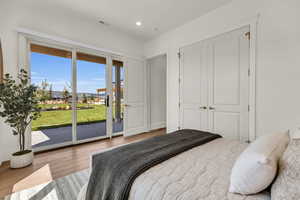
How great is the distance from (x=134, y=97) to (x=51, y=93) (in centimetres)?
201

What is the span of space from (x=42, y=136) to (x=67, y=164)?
1.33 metres

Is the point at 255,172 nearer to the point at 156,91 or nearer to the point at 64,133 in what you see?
the point at 64,133

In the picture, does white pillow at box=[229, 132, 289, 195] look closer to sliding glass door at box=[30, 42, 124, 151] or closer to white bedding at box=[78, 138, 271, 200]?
white bedding at box=[78, 138, 271, 200]

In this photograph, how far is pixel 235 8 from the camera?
2432mm

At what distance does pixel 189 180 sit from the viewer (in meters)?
0.87

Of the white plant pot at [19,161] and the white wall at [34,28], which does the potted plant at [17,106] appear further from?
the white wall at [34,28]

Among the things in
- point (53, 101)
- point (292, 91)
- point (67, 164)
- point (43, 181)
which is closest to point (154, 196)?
point (43, 181)

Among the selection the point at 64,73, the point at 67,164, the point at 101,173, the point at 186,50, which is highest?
the point at 186,50

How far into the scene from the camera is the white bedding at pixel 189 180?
0.74 metres

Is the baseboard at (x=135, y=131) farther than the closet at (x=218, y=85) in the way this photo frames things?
Yes

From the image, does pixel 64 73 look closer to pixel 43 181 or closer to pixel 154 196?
pixel 43 181

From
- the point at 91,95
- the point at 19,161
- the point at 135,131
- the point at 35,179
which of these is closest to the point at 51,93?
the point at 91,95

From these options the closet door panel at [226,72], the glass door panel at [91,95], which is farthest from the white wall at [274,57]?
the glass door panel at [91,95]

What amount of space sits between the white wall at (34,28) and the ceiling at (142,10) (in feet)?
0.66
